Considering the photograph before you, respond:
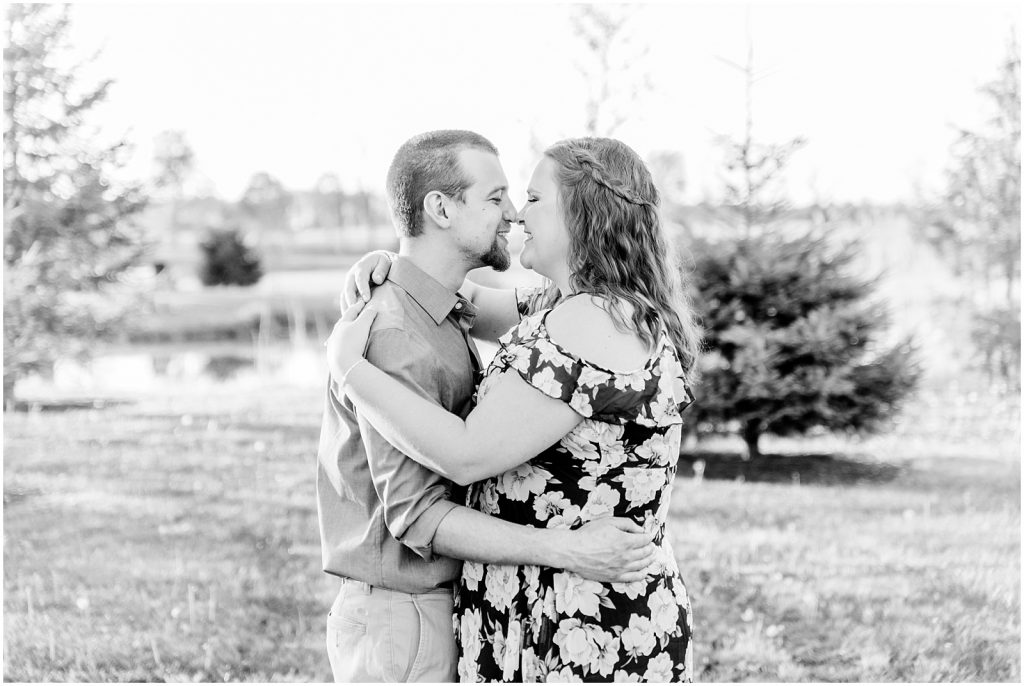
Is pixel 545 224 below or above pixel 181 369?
above

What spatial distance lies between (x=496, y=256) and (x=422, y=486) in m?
0.65

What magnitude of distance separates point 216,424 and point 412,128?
5.52 meters

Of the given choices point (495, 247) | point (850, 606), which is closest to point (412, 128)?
point (850, 606)

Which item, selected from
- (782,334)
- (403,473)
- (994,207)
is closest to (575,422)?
(403,473)

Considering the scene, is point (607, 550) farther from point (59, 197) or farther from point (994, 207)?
point (994, 207)

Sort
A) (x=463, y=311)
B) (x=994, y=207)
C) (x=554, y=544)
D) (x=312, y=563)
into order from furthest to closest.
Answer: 1. (x=994, y=207)
2. (x=312, y=563)
3. (x=463, y=311)
4. (x=554, y=544)

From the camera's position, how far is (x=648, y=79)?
9.75 meters

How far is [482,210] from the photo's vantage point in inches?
98.3

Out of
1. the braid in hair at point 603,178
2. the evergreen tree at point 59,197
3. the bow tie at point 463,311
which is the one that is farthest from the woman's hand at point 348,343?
the evergreen tree at point 59,197

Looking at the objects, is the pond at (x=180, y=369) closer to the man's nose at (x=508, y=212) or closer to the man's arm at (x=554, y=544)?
the man's nose at (x=508, y=212)

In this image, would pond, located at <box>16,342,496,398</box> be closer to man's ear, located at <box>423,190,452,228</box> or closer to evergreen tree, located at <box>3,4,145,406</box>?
evergreen tree, located at <box>3,4,145,406</box>

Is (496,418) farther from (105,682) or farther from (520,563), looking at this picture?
(105,682)

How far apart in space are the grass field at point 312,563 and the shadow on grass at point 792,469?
4 centimetres

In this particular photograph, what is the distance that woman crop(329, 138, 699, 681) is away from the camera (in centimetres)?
214
